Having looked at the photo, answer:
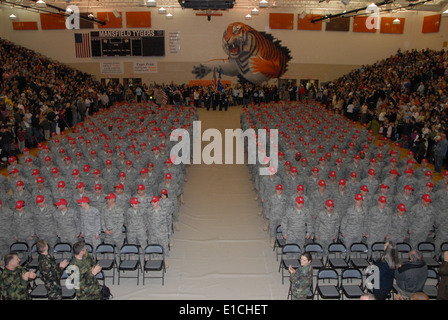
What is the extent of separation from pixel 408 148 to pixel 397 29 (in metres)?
18.9

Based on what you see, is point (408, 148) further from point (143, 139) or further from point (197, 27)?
point (197, 27)

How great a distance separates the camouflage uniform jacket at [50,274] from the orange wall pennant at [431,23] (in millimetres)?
33406

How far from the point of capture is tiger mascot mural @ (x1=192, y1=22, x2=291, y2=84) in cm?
3030

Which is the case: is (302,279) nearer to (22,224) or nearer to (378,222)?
(378,222)

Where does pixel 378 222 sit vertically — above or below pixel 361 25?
below

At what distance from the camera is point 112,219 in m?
7.39

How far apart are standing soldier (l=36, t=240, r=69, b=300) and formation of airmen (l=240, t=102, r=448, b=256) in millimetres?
4415

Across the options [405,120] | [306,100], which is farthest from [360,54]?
[405,120]

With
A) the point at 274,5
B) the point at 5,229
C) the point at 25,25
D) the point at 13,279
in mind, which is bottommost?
the point at 5,229

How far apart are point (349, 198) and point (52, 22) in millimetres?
30300

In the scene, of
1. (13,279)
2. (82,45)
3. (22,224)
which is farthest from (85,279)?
(82,45)

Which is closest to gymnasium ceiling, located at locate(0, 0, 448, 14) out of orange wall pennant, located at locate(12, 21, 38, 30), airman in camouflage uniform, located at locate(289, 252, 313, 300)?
orange wall pennant, located at locate(12, 21, 38, 30)

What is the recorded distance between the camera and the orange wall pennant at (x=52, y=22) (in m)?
30.0

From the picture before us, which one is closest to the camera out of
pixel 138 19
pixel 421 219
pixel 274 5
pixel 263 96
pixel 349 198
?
pixel 421 219
